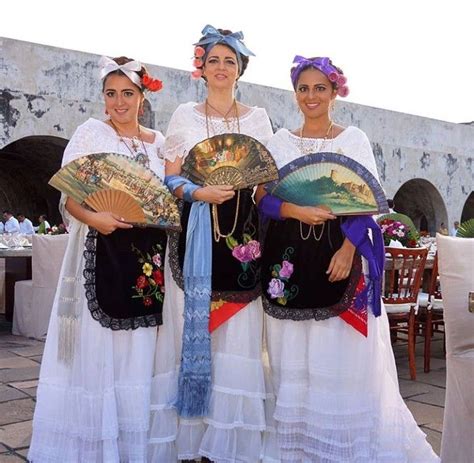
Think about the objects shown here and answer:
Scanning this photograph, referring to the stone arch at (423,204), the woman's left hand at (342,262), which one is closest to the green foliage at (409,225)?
the woman's left hand at (342,262)

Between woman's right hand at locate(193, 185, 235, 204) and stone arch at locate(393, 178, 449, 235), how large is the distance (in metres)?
16.9

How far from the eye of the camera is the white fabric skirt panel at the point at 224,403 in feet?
7.98

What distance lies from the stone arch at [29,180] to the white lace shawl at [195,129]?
1175cm

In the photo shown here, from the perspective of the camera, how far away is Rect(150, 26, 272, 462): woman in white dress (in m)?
2.44

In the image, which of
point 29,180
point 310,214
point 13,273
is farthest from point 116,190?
point 29,180


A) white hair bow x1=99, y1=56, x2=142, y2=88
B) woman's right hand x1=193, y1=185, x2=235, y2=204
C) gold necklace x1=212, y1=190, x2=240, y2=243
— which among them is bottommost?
gold necklace x1=212, y1=190, x2=240, y2=243

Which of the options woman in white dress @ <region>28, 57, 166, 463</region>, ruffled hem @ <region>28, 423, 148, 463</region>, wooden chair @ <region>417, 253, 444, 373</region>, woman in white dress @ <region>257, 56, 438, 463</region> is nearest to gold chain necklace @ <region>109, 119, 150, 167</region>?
woman in white dress @ <region>28, 57, 166, 463</region>

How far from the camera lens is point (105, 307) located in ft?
8.01

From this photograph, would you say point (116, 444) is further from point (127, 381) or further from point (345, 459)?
point (345, 459)

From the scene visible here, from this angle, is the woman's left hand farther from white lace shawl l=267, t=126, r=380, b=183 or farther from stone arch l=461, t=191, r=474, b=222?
stone arch l=461, t=191, r=474, b=222

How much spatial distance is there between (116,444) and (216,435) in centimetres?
37

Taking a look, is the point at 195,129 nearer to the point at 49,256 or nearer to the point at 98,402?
the point at 98,402

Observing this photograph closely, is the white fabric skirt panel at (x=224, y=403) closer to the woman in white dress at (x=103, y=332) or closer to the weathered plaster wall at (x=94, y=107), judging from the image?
the woman in white dress at (x=103, y=332)

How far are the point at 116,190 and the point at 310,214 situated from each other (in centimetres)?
74
